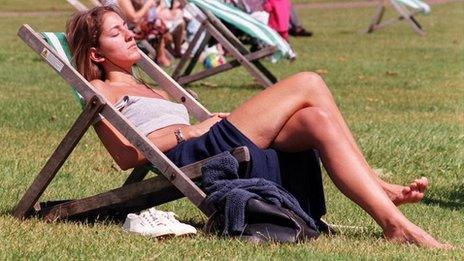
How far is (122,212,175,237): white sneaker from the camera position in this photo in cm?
498

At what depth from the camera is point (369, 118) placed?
10.2 meters

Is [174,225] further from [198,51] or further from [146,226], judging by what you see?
[198,51]

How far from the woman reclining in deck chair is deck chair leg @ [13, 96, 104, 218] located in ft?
0.38

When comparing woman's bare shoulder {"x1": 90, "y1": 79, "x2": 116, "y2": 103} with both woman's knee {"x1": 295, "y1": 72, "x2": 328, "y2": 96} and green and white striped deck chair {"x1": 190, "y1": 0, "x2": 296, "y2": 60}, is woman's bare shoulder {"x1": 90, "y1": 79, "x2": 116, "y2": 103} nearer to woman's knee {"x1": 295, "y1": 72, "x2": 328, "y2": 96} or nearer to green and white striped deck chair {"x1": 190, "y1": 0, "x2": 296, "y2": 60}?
woman's knee {"x1": 295, "y1": 72, "x2": 328, "y2": 96}

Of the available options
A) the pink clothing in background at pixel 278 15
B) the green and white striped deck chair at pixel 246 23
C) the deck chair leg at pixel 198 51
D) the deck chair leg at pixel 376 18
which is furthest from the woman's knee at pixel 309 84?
the deck chair leg at pixel 376 18

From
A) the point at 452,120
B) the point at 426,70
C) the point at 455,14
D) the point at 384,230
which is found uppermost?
the point at 384,230

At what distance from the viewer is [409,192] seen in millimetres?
5293

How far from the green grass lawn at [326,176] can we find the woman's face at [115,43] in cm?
79

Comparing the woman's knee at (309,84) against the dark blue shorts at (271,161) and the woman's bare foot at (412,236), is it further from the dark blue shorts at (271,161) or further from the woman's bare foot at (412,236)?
the woman's bare foot at (412,236)

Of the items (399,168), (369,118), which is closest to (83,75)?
(399,168)

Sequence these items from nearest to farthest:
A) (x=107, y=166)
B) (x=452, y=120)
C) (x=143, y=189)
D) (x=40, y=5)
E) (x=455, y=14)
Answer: (x=143, y=189)
(x=107, y=166)
(x=452, y=120)
(x=455, y=14)
(x=40, y=5)

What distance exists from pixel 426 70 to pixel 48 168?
10.4 metres

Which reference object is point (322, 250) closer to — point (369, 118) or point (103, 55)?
point (103, 55)

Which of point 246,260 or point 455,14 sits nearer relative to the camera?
point 246,260
